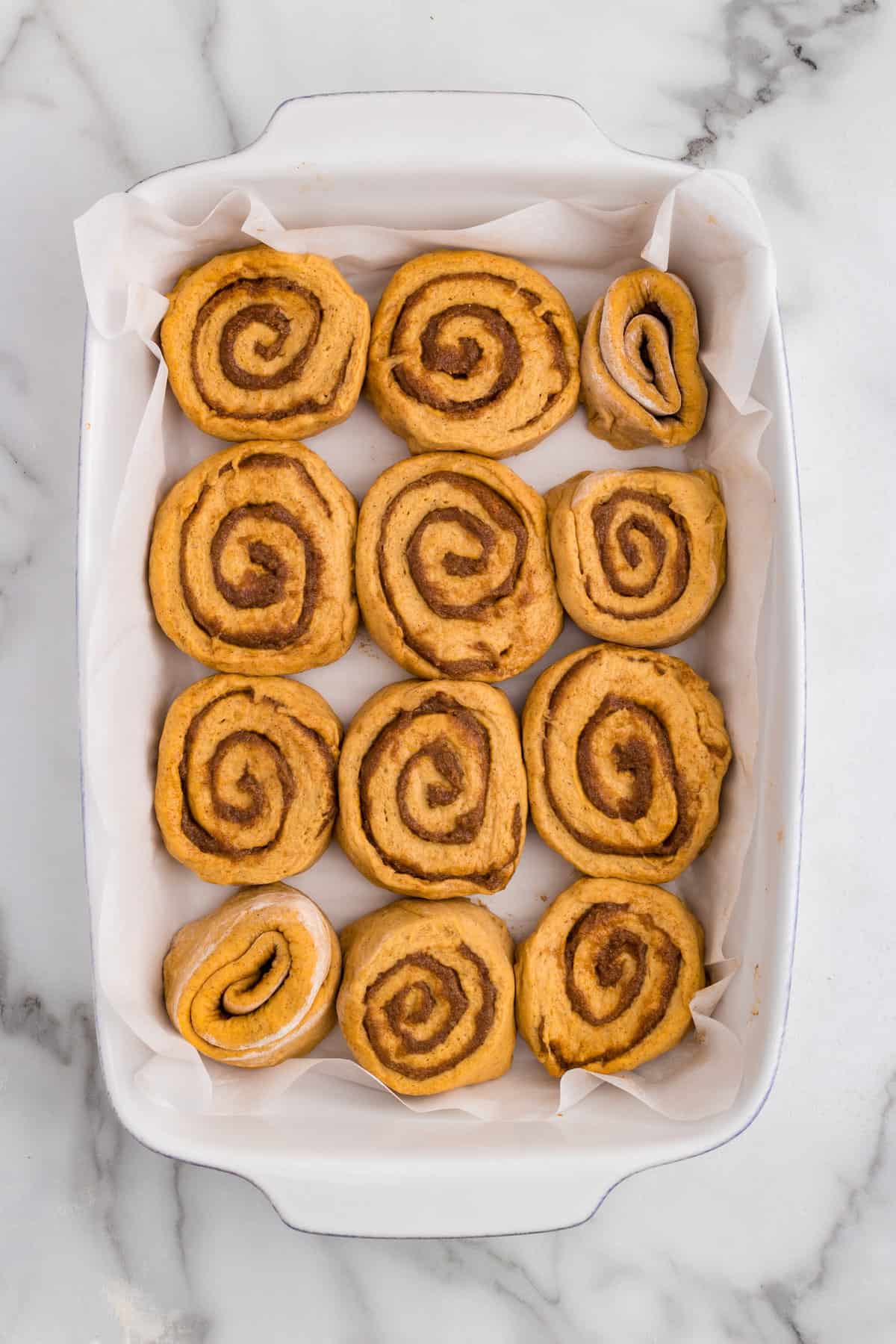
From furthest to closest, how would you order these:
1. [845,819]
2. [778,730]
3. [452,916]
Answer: [845,819] < [452,916] < [778,730]

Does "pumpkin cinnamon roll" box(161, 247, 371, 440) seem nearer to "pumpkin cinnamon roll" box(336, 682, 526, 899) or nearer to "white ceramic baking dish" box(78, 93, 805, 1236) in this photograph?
"white ceramic baking dish" box(78, 93, 805, 1236)

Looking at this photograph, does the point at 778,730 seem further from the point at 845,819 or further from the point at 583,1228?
the point at 583,1228

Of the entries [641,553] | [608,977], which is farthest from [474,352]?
[608,977]

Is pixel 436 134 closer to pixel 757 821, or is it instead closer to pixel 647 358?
pixel 647 358

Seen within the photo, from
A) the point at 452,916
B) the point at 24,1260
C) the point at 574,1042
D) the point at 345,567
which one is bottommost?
the point at 24,1260

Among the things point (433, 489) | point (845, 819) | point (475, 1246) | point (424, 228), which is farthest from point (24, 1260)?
point (424, 228)

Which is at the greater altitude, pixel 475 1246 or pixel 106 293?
pixel 106 293

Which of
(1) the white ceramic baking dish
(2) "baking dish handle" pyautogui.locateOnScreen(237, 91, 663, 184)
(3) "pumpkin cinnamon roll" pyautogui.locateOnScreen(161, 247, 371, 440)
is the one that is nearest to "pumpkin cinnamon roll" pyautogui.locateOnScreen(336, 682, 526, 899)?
(1) the white ceramic baking dish
